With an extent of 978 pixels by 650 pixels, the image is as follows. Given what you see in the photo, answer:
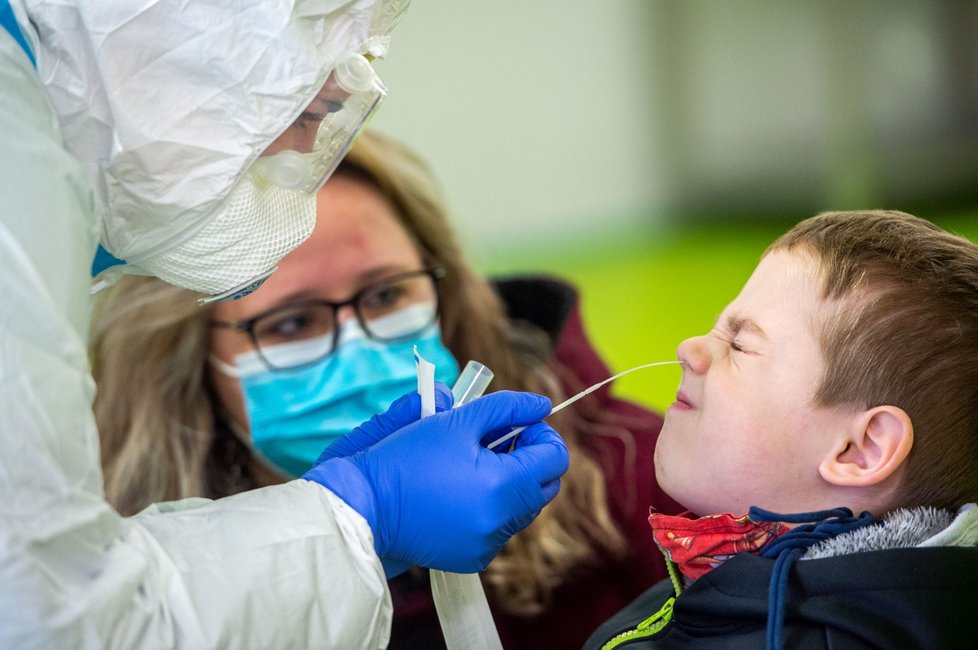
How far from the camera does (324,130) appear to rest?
1.14 m

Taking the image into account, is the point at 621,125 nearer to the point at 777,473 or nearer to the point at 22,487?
the point at 777,473

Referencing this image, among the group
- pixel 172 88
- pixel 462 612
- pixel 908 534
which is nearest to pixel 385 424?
pixel 462 612

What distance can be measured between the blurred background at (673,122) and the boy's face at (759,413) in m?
2.85

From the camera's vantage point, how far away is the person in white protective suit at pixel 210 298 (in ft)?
2.68

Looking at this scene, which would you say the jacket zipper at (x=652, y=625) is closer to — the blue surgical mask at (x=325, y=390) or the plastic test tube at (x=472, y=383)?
the plastic test tube at (x=472, y=383)

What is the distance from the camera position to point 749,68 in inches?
197

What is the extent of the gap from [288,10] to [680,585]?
82 centimetres

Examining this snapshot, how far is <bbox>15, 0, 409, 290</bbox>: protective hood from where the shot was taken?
0.96m

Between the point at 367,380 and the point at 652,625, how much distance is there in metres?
0.62

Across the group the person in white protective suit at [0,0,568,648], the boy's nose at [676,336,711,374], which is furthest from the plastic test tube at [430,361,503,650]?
the boy's nose at [676,336,711,374]

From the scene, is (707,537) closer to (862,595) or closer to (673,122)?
(862,595)

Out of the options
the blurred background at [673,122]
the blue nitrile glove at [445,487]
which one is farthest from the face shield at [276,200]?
the blurred background at [673,122]

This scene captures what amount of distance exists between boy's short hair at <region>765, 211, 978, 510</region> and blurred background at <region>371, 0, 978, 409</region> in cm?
293

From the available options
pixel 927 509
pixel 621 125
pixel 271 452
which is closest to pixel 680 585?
pixel 927 509
